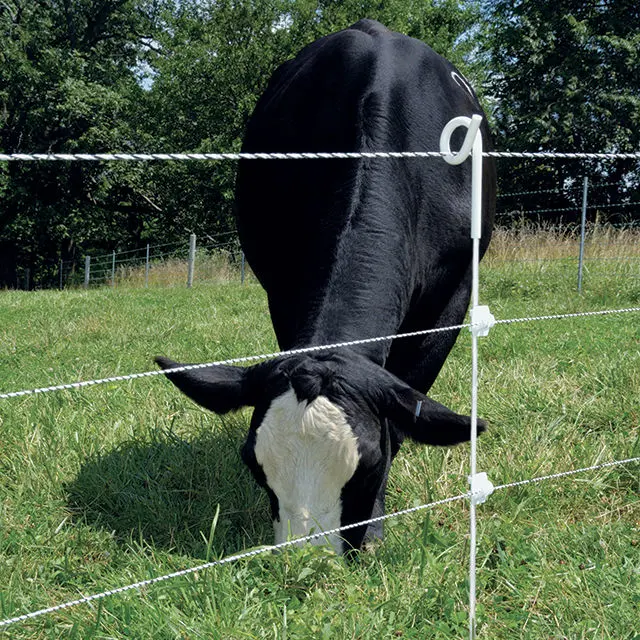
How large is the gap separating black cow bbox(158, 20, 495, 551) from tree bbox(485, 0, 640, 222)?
809 inches

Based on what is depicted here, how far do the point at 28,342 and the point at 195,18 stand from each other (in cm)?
2243

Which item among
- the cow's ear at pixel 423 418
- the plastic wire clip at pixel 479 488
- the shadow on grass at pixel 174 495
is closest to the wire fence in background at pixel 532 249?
the shadow on grass at pixel 174 495

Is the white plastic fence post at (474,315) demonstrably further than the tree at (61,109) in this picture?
No

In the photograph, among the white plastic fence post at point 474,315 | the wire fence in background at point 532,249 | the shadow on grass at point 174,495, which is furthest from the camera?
the wire fence in background at point 532,249

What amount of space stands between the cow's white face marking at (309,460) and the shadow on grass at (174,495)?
0.56 metres

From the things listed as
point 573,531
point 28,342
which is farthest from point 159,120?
point 573,531

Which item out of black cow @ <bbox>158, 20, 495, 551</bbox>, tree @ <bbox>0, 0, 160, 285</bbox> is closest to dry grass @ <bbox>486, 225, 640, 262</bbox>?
black cow @ <bbox>158, 20, 495, 551</bbox>

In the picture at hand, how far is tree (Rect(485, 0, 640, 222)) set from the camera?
75.8 feet

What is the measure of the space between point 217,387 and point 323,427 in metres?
0.43

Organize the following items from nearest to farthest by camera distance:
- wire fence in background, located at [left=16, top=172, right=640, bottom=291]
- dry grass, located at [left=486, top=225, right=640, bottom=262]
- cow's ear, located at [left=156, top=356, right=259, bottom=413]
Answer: cow's ear, located at [left=156, top=356, right=259, bottom=413], wire fence in background, located at [left=16, top=172, right=640, bottom=291], dry grass, located at [left=486, top=225, right=640, bottom=262]

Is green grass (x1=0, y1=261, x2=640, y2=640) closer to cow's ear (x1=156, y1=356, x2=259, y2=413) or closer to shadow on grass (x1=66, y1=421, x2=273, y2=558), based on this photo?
shadow on grass (x1=66, y1=421, x2=273, y2=558)

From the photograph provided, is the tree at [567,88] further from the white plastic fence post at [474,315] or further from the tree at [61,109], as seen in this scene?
the white plastic fence post at [474,315]

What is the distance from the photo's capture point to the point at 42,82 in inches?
914

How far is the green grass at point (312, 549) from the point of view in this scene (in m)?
2.24
